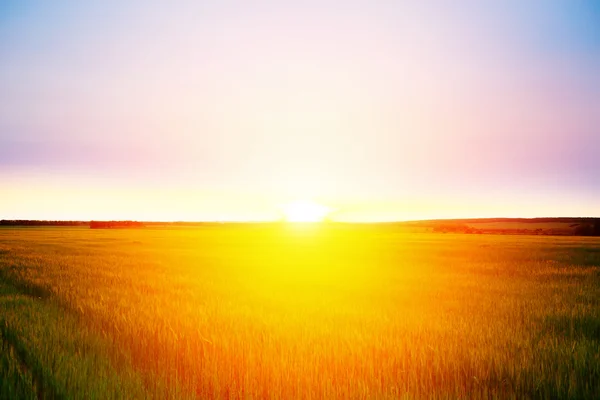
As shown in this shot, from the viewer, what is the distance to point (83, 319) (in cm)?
782

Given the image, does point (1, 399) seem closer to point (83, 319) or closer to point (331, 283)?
point (83, 319)

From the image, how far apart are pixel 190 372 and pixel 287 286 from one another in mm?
7607

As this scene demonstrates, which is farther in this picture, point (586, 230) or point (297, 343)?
point (586, 230)

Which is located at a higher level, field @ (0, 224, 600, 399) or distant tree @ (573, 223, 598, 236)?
field @ (0, 224, 600, 399)

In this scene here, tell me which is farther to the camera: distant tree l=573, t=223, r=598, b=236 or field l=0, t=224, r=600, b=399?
distant tree l=573, t=223, r=598, b=236

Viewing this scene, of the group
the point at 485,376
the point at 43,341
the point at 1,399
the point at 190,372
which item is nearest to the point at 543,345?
the point at 485,376

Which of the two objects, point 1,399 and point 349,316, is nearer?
point 1,399

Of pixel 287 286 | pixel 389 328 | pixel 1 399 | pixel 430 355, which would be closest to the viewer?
pixel 1 399

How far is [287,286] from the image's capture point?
12.6m

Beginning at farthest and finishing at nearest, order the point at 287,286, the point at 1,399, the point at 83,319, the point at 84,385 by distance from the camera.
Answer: the point at 287,286
the point at 83,319
the point at 84,385
the point at 1,399

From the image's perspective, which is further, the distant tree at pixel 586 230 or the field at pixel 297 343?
the distant tree at pixel 586 230

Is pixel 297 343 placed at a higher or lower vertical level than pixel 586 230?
higher

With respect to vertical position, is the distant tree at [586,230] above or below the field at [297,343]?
below

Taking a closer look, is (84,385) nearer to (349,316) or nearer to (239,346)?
(239,346)
